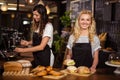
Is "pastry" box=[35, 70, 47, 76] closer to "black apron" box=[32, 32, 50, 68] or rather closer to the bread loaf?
the bread loaf

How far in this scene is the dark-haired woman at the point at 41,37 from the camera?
2836mm

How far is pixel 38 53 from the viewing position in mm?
2996

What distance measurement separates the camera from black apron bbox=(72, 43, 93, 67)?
9.87 ft

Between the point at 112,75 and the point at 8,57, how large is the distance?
191 centimetres

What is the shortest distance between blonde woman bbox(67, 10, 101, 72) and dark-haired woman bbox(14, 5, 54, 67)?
27cm

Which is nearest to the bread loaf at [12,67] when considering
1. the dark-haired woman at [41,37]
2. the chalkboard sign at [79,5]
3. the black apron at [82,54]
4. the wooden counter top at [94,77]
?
the wooden counter top at [94,77]

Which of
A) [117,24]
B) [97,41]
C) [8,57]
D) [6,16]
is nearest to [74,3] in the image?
[6,16]

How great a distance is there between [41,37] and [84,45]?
0.49m

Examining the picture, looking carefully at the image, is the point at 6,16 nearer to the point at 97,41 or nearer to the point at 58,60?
the point at 58,60

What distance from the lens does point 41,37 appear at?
2.98 metres

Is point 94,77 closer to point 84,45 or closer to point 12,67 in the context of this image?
point 84,45

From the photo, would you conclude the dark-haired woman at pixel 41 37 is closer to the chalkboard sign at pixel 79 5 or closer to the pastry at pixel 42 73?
the pastry at pixel 42 73

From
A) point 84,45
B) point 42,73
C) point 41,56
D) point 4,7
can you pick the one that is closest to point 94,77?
point 42,73

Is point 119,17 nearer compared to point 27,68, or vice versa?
point 27,68
